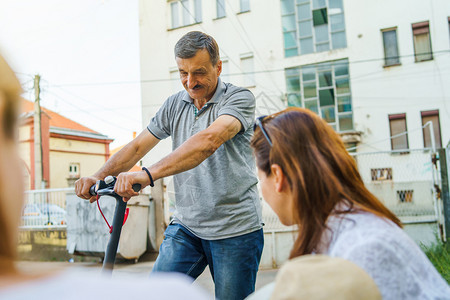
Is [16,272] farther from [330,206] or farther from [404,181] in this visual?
[404,181]

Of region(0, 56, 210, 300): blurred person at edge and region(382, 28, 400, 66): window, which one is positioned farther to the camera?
region(382, 28, 400, 66): window

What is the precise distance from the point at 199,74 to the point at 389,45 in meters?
16.4

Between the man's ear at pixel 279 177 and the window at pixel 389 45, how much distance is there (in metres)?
17.1

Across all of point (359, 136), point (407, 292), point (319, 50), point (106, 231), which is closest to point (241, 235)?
point (407, 292)

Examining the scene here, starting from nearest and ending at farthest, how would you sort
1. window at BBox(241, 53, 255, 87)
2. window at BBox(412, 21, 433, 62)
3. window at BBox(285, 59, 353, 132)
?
window at BBox(412, 21, 433, 62) < window at BBox(285, 59, 353, 132) < window at BBox(241, 53, 255, 87)

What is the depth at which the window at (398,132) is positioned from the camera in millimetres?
16422

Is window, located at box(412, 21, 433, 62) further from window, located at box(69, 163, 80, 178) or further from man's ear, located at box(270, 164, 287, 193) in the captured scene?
window, located at box(69, 163, 80, 178)

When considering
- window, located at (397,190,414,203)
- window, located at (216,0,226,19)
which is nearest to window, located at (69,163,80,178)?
window, located at (216,0,226,19)

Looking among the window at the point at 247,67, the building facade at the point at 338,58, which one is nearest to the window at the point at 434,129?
the building facade at the point at 338,58

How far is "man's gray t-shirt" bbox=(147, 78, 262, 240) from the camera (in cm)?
246

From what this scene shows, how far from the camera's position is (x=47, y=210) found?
10.4 meters

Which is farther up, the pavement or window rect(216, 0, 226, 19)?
window rect(216, 0, 226, 19)

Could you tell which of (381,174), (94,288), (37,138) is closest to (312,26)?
(381,174)

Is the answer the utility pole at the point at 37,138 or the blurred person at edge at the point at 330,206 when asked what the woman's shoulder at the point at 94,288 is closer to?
the blurred person at edge at the point at 330,206
